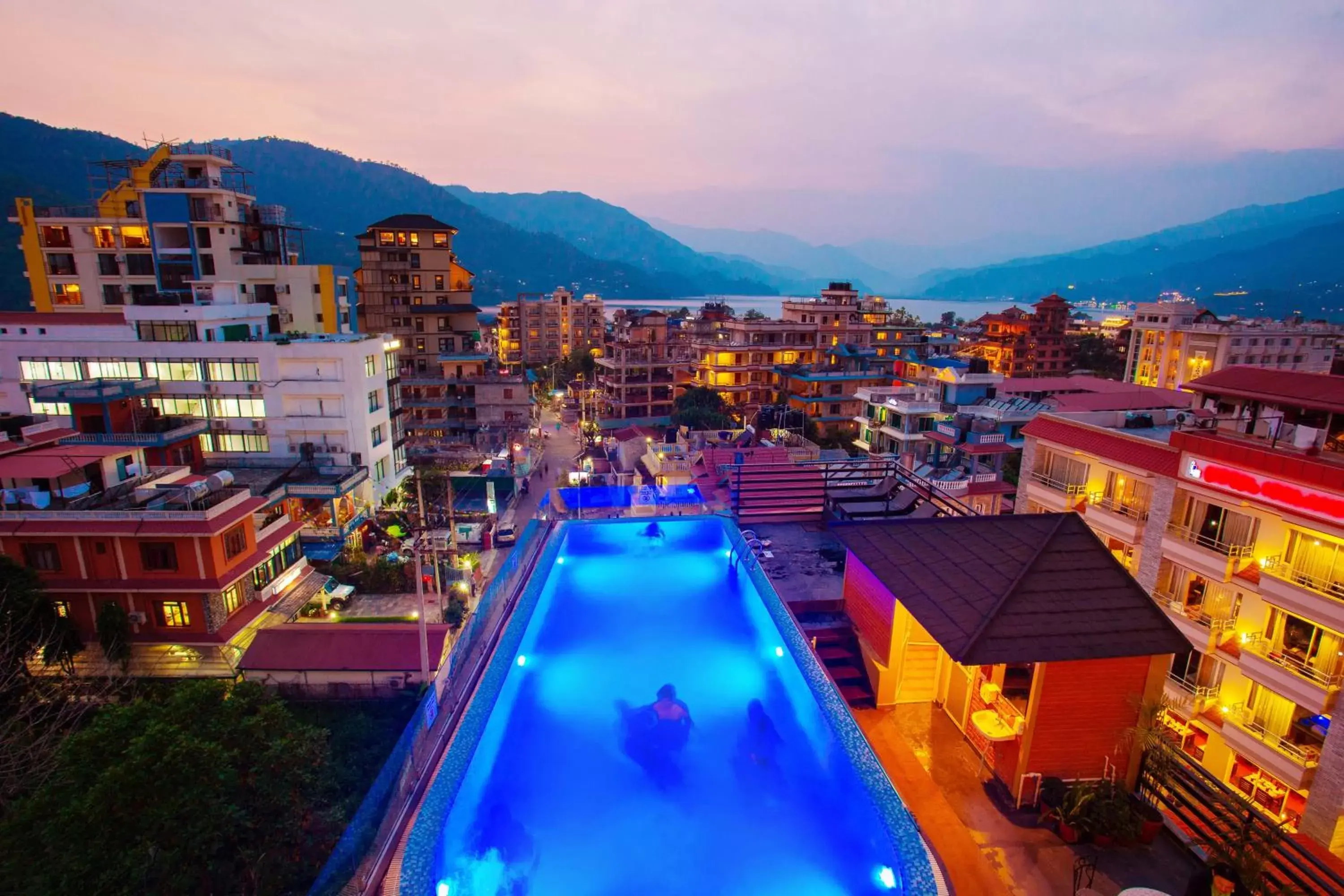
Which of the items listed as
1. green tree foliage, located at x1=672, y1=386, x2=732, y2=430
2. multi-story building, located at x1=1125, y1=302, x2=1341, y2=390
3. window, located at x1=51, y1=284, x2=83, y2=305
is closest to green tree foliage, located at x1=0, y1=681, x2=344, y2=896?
green tree foliage, located at x1=672, y1=386, x2=732, y2=430

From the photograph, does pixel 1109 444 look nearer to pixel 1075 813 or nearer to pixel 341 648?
pixel 1075 813

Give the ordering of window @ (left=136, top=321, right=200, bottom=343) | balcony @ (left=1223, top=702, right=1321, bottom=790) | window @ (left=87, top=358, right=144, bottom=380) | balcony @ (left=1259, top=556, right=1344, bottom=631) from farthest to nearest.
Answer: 1. window @ (left=136, top=321, right=200, bottom=343)
2. window @ (left=87, top=358, right=144, bottom=380)
3. balcony @ (left=1223, top=702, right=1321, bottom=790)
4. balcony @ (left=1259, top=556, right=1344, bottom=631)

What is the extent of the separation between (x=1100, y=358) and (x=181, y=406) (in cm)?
6292

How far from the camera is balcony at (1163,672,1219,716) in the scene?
11695mm

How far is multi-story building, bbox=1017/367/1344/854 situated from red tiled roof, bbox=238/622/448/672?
50.1 feet

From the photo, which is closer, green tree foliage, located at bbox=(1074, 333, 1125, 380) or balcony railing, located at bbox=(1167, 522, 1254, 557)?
balcony railing, located at bbox=(1167, 522, 1254, 557)

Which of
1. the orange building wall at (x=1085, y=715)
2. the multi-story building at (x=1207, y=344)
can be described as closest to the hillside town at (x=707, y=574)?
the orange building wall at (x=1085, y=715)

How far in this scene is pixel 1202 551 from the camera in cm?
1155

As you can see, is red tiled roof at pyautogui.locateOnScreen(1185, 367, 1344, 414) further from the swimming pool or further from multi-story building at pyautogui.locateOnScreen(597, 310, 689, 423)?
multi-story building at pyautogui.locateOnScreen(597, 310, 689, 423)

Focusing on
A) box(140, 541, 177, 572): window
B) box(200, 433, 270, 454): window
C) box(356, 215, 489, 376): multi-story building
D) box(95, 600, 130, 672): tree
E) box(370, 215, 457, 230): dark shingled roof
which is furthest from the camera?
box(356, 215, 489, 376): multi-story building

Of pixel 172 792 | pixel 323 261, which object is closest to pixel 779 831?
pixel 172 792

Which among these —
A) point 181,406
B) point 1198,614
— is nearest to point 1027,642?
point 1198,614

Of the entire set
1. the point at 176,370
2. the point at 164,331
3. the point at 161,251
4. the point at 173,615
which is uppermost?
the point at 161,251

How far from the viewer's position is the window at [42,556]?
14.8 meters
